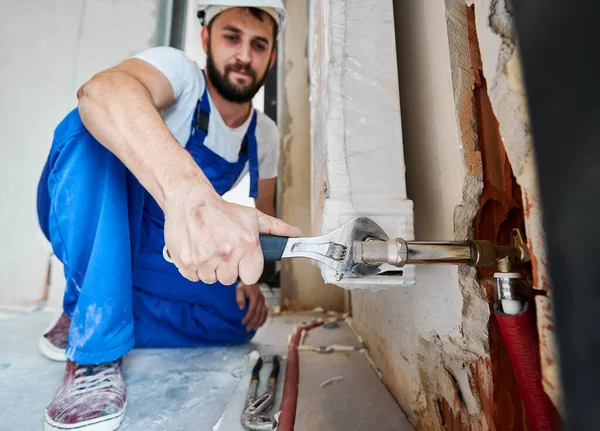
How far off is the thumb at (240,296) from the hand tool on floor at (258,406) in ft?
1.11

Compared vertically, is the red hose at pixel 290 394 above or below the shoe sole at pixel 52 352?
below

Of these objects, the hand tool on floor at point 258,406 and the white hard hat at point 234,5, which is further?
the white hard hat at point 234,5

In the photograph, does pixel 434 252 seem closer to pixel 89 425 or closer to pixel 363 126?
pixel 363 126

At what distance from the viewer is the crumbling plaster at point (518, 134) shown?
0.90 ft

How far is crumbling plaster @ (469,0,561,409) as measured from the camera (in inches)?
10.8

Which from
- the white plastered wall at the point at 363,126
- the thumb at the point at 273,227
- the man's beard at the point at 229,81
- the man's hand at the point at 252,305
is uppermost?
the man's beard at the point at 229,81

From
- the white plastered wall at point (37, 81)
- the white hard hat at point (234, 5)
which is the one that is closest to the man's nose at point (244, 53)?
the white hard hat at point (234, 5)

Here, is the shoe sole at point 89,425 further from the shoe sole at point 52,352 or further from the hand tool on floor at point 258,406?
the shoe sole at point 52,352

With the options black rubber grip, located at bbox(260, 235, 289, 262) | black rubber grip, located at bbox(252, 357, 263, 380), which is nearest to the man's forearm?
black rubber grip, located at bbox(260, 235, 289, 262)

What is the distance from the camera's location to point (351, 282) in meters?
0.47

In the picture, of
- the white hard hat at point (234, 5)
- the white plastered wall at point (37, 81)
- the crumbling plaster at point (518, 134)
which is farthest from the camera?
the white plastered wall at point (37, 81)

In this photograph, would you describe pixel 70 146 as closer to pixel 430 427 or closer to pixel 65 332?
pixel 65 332

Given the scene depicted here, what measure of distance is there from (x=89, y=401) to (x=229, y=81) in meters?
0.99

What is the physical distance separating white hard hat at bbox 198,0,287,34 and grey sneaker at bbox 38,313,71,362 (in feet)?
3.67
